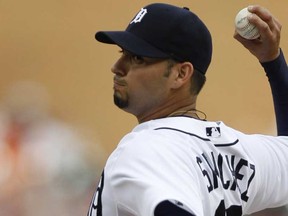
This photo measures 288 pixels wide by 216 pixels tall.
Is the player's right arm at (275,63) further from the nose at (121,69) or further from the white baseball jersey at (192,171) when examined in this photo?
the nose at (121,69)

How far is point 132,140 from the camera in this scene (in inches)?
51.4

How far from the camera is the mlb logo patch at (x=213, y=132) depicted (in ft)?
4.73

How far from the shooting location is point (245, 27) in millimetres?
1593

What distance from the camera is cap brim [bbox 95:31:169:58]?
1.44 m

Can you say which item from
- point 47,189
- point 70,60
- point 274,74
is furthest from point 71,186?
point 274,74

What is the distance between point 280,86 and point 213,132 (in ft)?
1.20

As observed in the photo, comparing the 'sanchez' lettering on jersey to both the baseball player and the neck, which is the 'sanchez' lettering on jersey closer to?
the baseball player

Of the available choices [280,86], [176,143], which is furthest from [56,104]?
[176,143]

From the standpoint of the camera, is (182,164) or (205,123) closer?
(182,164)

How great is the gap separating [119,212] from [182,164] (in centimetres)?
15

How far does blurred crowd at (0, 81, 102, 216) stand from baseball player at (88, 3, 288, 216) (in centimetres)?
101

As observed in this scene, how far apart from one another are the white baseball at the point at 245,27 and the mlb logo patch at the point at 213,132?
0.27 m

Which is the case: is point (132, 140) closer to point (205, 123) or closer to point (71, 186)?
point (205, 123)

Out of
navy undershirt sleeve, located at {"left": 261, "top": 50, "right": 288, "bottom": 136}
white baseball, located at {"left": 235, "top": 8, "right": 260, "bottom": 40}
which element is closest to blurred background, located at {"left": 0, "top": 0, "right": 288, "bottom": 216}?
navy undershirt sleeve, located at {"left": 261, "top": 50, "right": 288, "bottom": 136}
